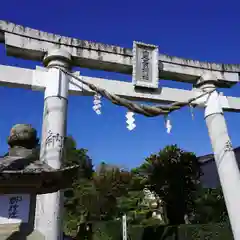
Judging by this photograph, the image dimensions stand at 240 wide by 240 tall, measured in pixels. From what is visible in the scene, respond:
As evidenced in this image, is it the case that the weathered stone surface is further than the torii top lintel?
No

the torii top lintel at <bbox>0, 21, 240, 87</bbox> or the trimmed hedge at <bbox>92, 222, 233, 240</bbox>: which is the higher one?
the torii top lintel at <bbox>0, 21, 240, 87</bbox>

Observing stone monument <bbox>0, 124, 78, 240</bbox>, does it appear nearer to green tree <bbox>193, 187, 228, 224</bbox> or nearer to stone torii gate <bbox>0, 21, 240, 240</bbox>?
stone torii gate <bbox>0, 21, 240, 240</bbox>

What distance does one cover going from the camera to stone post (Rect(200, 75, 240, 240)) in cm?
712

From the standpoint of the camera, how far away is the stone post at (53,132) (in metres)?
5.64

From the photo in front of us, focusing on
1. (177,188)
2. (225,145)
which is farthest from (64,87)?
(177,188)

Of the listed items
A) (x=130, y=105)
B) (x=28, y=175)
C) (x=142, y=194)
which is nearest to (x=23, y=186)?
(x=28, y=175)

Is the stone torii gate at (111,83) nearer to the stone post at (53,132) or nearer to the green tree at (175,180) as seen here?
the stone post at (53,132)

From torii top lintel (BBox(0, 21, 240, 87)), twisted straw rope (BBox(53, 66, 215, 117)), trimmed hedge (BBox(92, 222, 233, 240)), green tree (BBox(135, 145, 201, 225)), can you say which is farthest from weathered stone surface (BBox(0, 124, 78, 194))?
green tree (BBox(135, 145, 201, 225))

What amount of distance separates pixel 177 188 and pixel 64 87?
417 inches

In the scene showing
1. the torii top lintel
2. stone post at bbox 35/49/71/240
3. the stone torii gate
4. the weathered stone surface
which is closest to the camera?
the weathered stone surface

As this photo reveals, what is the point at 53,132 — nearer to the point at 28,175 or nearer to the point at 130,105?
the point at 130,105

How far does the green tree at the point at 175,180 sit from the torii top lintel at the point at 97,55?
7.72 meters

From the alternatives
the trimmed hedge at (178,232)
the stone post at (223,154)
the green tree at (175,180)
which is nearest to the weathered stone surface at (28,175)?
the stone post at (223,154)

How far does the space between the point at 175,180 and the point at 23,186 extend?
13.0 m
